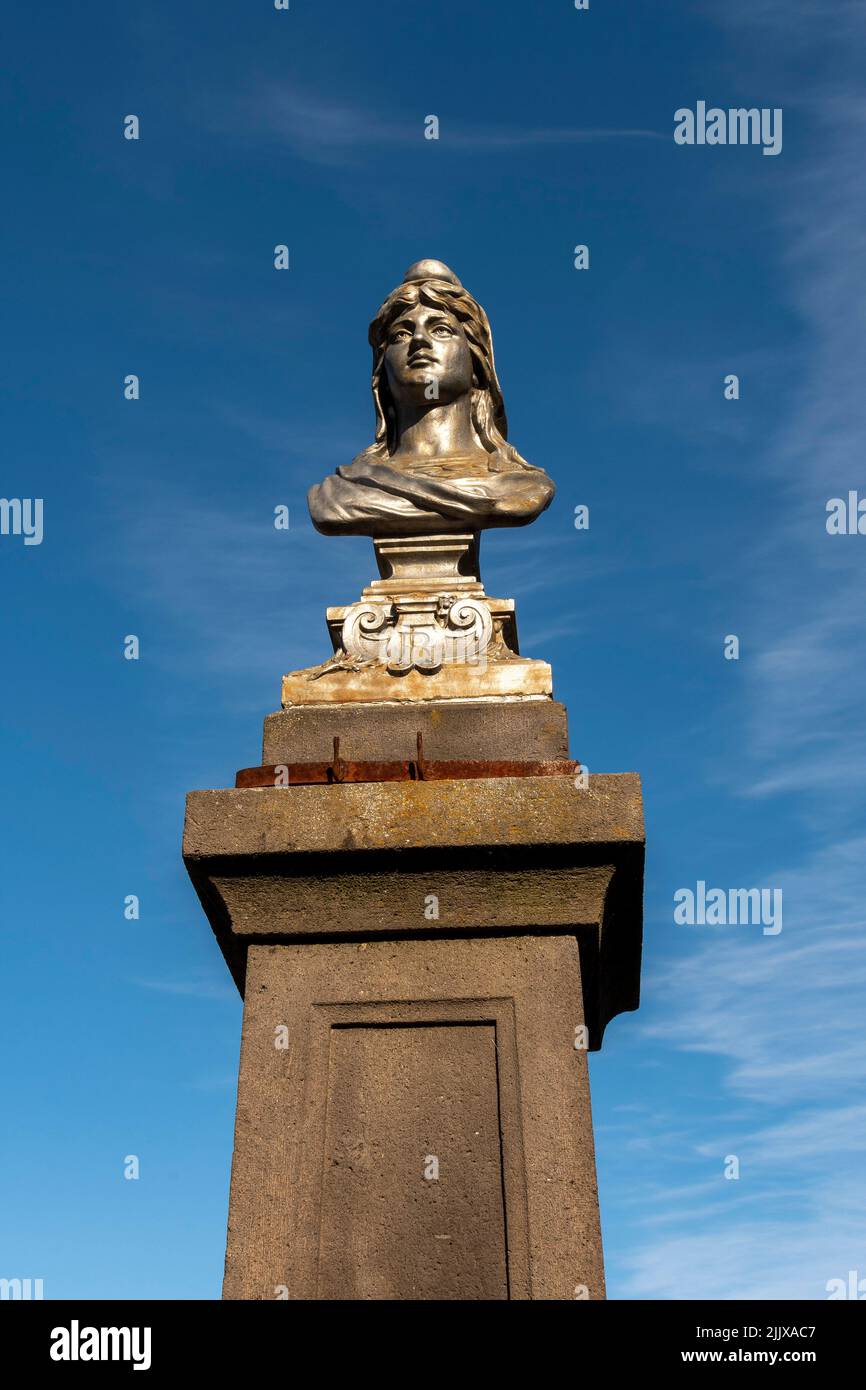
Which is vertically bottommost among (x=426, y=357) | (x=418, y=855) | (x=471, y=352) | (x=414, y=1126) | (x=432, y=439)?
(x=414, y=1126)

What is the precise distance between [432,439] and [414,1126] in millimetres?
3671

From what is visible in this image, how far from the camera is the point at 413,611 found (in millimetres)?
6637

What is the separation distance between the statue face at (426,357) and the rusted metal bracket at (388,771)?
245 centimetres

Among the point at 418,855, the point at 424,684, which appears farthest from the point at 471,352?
the point at 418,855

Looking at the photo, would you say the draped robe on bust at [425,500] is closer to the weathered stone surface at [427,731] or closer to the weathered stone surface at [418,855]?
the weathered stone surface at [427,731]

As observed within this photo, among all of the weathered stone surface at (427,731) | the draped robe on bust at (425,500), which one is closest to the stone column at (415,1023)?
the weathered stone surface at (427,731)

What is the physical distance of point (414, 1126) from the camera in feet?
17.2

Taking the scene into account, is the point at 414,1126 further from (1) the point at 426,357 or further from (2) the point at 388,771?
(1) the point at 426,357

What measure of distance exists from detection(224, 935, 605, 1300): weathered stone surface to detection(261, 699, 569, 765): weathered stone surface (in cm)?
86

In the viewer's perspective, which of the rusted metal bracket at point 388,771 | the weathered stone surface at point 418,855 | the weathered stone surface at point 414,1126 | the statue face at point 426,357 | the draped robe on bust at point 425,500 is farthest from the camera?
the statue face at point 426,357

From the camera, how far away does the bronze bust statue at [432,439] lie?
701cm

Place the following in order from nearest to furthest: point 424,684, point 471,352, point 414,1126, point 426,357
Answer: point 414,1126 → point 424,684 → point 426,357 → point 471,352

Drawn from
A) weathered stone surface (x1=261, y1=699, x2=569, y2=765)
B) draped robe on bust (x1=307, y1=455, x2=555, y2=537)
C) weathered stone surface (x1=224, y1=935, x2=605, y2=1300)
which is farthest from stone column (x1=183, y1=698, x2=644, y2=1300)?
draped robe on bust (x1=307, y1=455, x2=555, y2=537)
